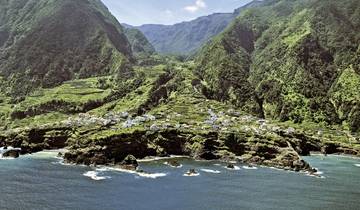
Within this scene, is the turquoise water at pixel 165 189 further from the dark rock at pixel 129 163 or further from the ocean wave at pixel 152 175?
the dark rock at pixel 129 163

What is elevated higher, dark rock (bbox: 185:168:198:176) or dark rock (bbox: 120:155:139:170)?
dark rock (bbox: 120:155:139:170)

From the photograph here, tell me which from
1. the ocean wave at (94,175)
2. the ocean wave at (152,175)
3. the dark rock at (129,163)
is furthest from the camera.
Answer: the dark rock at (129,163)

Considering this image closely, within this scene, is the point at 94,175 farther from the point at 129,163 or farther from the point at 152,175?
the point at 129,163

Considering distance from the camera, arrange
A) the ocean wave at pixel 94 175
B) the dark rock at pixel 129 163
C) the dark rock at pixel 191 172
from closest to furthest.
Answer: the ocean wave at pixel 94 175, the dark rock at pixel 191 172, the dark rock at pixel 129 163

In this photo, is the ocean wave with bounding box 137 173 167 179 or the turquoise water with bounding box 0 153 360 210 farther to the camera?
the ocean wave with bounding box 137 173 167 179

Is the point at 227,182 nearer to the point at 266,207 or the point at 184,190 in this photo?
the point at 184,190

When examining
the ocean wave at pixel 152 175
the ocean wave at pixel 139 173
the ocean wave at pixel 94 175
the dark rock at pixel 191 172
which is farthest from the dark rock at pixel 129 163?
the dark rock at pixel 191 172

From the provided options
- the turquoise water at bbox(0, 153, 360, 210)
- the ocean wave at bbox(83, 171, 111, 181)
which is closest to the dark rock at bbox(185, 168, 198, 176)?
the turquoise water at bbox(0, 153, 360, 210)

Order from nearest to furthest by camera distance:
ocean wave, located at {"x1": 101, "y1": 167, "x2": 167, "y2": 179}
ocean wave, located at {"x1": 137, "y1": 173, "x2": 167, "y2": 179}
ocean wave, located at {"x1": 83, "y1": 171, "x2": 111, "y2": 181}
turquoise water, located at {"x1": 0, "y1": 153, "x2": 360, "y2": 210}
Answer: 1. turquoise water, located at {"x1": 0, "y1": 153, "x2": 360, "y2": 210}
2. ocean wave, located at {"x1": 83, "y1": 171, "x2": 111, "y2": 181}
3. ocean wave, located at {"x1": 137, "y1": 173, "x2": 167, "y2": 179}
4. ocean wave, located at {"x1": 101, "y1": 167, "x2": 167, "y2": 179}

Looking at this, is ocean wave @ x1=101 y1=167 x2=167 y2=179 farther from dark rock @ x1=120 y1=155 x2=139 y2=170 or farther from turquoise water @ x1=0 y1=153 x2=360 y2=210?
dark rock @ x1=120 y1=155 x2=139 y2=170

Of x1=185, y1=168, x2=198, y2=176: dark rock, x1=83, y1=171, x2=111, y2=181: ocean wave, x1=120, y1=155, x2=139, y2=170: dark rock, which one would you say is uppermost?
x1=120, y1=155, x2=139, y2=170: dark rock
